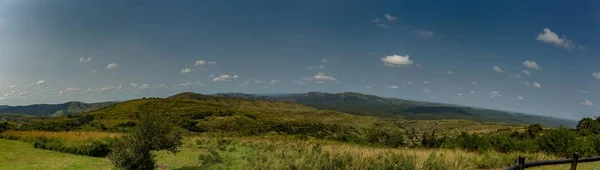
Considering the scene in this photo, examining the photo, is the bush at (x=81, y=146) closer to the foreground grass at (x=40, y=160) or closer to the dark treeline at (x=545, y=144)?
the foreground grass at (x=40, y=160)

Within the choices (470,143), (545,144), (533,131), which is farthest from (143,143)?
(533,131)

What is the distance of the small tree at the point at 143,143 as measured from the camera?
1587 centimetres

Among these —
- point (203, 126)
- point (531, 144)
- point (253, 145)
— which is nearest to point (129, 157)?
point (253, 145)

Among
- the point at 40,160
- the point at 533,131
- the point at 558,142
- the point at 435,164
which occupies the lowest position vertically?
the point at 40,160

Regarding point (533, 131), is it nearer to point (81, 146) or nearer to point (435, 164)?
point (435, 164)

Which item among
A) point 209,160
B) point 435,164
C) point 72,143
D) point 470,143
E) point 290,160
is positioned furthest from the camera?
point 470,143

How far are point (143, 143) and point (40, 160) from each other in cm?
734

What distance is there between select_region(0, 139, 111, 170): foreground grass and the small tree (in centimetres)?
316

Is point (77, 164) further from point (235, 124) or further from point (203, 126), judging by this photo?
point (235, 124)

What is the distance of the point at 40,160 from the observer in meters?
19.6

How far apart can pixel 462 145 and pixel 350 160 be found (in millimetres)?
13967

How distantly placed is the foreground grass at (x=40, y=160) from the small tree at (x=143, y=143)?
3163 mm

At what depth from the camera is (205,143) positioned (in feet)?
97.6

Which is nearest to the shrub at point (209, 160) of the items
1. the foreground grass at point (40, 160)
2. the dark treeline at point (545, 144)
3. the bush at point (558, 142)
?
the foreground grass at point (40, 160)
